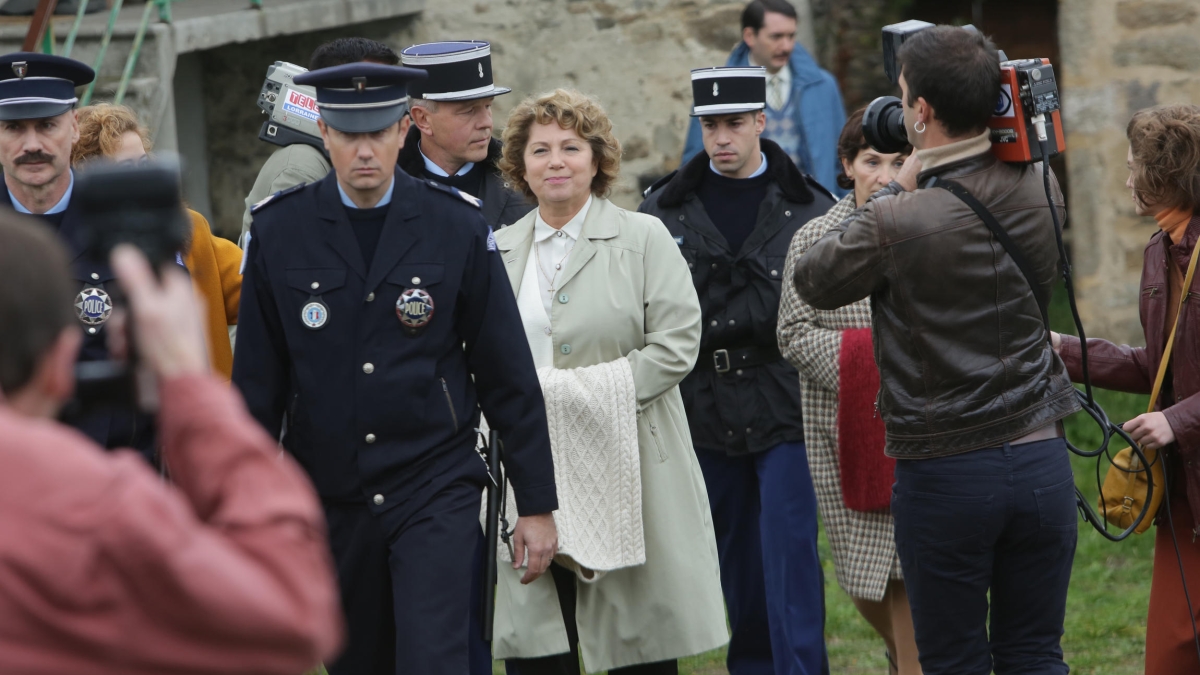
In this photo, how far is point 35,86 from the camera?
4004 mm

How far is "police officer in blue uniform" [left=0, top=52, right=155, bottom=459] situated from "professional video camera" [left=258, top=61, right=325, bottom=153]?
932mm

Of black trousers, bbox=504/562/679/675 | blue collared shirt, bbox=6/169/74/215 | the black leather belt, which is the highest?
blue collared shirt, bbox=6/169/74/215

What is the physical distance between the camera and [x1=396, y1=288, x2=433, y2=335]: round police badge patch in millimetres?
3607

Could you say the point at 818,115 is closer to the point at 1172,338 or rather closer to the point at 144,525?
the point at 1172,338

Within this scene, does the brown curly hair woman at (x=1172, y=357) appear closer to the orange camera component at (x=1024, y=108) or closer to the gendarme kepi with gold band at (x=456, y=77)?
the orange camera component at (x=1024, y=108)

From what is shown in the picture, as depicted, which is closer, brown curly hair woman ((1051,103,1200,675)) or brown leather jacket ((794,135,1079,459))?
brown leather jacket ((794,135,1079,459))

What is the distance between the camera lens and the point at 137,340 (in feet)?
5.71

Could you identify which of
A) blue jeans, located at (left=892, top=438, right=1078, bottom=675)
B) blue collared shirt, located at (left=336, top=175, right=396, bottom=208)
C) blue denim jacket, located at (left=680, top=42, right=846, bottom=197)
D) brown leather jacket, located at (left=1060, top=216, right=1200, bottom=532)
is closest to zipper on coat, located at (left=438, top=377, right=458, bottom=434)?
blue collared shirt, located at (left=336, top=175, right=396, bottom=208)

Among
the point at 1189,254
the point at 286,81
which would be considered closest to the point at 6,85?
the point at 286,81

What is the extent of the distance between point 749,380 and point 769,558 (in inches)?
23.1

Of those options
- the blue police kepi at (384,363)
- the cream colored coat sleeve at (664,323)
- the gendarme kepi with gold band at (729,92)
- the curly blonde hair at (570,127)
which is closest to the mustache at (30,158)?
the blue police kepi at (384,363)

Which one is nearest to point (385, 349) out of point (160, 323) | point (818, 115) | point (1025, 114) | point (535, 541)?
point (535, 541)

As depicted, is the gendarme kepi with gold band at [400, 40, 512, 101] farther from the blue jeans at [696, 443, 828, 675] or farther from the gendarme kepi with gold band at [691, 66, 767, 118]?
the blue jeans at [696, 443, 828, 675]

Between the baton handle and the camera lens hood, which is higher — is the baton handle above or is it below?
below
